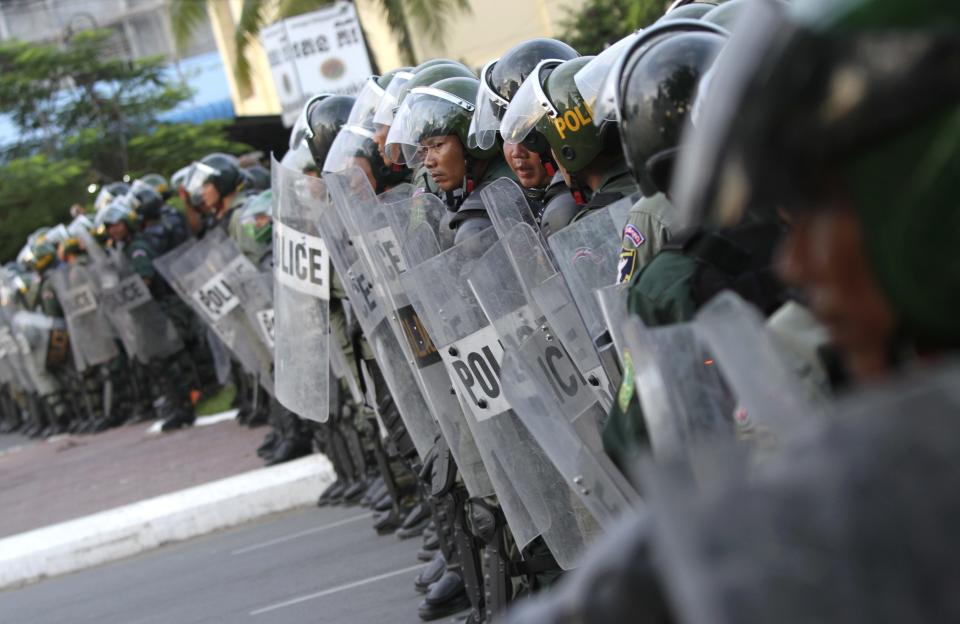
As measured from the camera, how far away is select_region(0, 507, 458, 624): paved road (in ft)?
26.3

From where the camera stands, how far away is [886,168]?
4.47 ft

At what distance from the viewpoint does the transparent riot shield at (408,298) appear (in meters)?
5.84

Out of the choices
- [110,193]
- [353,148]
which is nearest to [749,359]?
[353,148]

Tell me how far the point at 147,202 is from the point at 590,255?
40.4ft

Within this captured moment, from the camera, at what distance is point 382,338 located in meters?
6.48

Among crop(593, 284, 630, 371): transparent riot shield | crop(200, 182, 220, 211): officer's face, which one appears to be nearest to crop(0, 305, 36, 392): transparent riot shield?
crop(200, 182, 220, 211): officer's face

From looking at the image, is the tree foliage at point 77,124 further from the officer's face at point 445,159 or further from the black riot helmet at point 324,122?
the officer's face at point 445,159

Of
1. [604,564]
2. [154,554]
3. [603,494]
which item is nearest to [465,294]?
[603,494]

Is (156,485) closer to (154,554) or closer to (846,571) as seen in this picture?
(154,554)

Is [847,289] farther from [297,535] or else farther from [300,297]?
[297,535]

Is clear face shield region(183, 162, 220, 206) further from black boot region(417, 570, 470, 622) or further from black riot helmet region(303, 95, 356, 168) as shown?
black boot region(417, 570, 470, 622)

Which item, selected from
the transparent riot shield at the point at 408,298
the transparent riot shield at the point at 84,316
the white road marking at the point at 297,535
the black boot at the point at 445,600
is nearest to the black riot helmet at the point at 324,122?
the transparent riot shield at the point at 408,298

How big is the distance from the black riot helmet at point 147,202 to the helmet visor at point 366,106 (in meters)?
8.91

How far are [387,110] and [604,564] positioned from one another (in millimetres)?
5963
